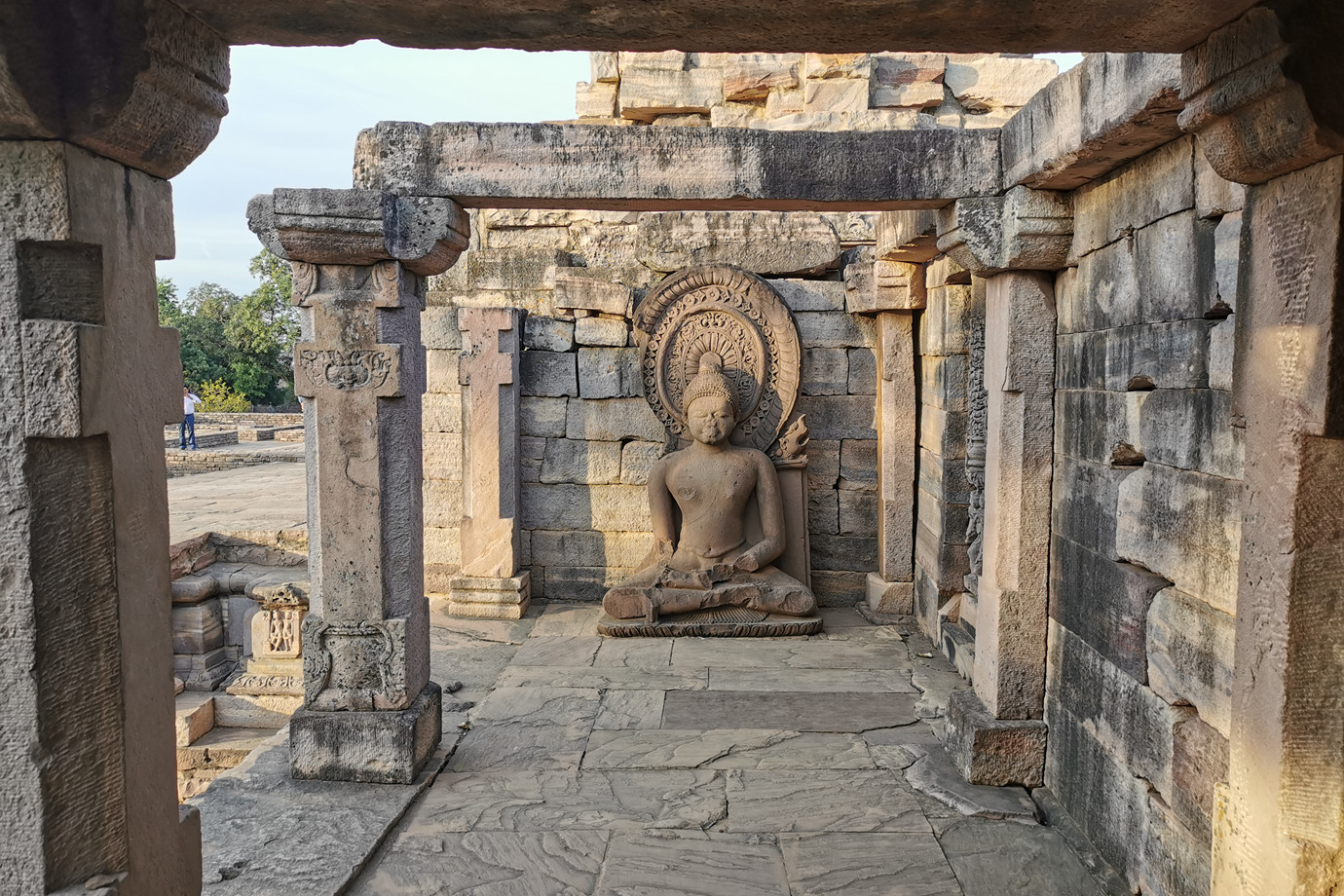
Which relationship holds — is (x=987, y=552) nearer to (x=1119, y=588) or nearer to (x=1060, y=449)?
(x=1060, y=449)

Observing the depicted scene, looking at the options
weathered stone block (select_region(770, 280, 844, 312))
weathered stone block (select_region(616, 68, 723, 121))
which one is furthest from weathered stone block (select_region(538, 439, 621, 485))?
weathered stone block (select_region(616, 68, 723, 121))

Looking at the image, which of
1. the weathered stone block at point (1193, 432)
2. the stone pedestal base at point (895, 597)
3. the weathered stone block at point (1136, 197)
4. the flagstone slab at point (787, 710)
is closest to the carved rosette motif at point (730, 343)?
the stone pedestal base at point (895, 597)

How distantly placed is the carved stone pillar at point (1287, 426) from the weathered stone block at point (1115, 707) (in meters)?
0.91

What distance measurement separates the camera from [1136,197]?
3.29m

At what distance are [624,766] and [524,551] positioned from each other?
3236mm

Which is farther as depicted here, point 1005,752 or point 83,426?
point 1005,752

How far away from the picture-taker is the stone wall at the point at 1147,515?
2.75 m

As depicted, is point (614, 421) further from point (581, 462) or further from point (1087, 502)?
point (1087, 502)

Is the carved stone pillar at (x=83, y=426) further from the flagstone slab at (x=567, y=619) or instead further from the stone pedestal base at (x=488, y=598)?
the stone pedestal base at (x=488, y=598)

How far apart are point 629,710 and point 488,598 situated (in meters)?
2.21

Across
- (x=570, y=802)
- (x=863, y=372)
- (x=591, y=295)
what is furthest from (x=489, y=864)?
(x=863, y=372)

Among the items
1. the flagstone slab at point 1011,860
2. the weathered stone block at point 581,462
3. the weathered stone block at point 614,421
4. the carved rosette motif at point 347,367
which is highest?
the carved rosette motif at point 347,367

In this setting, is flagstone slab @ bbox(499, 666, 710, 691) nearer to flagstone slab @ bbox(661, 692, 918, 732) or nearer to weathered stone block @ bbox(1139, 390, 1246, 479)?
flagstone slab @ bbox(661, 692, 918, 732)

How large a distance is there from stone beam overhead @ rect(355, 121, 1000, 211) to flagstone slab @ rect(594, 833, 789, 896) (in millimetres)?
2711
